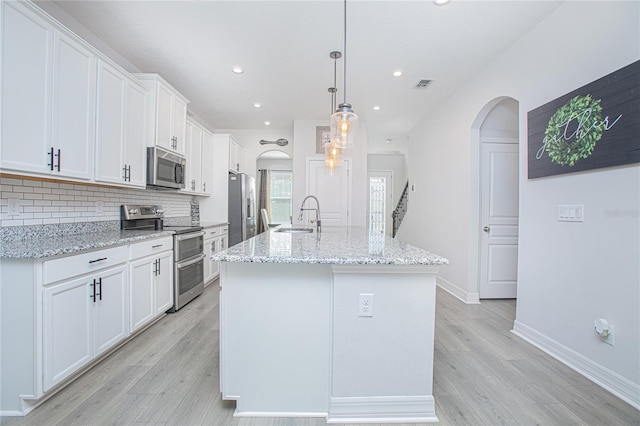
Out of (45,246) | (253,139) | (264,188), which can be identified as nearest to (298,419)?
(45,246)

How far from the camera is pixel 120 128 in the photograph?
2518 mm

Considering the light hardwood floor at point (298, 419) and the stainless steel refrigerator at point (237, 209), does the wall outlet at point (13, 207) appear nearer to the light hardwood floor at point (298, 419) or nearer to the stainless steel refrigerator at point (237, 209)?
the light hardwood floor at point (298, 419)

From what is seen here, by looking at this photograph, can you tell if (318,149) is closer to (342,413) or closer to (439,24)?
(439,24)

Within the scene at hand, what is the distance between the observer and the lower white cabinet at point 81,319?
5.28ft

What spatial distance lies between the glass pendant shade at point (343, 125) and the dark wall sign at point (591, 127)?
1558 millimetres

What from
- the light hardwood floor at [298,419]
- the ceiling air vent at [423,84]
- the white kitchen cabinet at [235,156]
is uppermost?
the ceiling air vent at [423,84]

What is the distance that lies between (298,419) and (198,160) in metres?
3.76

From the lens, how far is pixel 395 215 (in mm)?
8227

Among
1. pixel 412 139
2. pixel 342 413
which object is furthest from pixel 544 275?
pixel 412 139

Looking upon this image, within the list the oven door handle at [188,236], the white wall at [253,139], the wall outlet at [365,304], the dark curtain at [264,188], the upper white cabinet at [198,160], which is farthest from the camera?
the dark curtain at [264,188]

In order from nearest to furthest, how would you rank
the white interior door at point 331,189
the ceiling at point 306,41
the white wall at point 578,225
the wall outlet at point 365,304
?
the wall outlet at point 365,304 → the white wall at point 578,225 → the ceiling at point 306,41 → the white interior door at point 331,189

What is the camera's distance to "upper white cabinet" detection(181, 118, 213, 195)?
396cm

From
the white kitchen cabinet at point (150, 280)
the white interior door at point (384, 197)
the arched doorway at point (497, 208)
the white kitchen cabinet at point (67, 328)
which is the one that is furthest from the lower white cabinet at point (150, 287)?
the white interior door at point (384, 197)

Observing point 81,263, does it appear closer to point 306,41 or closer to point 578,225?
point 306,41
